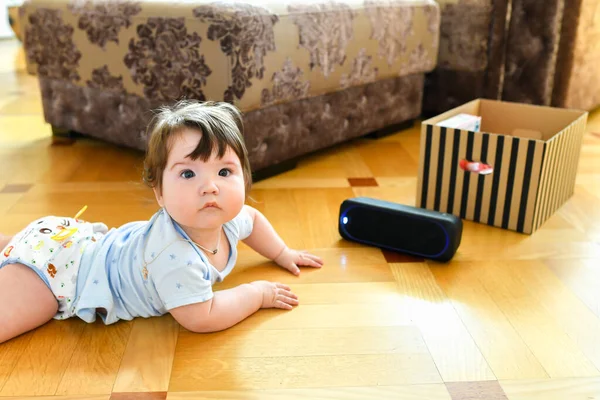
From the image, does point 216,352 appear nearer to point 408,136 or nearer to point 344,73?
point 344,73

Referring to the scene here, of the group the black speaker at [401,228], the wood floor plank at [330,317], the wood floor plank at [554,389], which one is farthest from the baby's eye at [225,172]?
the wood floor plank at [554,389]

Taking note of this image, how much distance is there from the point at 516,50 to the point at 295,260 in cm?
135

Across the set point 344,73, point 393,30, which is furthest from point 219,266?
→ point 393,30

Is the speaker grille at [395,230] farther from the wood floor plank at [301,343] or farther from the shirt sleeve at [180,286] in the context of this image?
the shirt sleeve at [180,286]

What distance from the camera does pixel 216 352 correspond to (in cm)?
84

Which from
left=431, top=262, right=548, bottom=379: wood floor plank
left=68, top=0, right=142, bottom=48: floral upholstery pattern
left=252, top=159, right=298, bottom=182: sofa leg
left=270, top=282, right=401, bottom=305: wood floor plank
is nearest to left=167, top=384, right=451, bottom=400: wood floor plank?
left=431, top=262, right=548, bottom=379: wood floor plank

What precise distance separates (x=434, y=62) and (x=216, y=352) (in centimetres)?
153

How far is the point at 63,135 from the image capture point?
1975 millimetres

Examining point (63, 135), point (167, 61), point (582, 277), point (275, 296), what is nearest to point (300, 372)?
point (275, 296)

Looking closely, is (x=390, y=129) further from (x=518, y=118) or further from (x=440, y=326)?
(x=440, y=326)

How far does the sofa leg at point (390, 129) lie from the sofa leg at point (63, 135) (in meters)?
0.98

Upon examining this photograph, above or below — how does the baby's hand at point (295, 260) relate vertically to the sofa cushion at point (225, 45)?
below

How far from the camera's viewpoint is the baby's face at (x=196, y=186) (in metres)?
0.84

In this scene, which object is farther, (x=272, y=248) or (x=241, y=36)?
(x=241, y=36)
